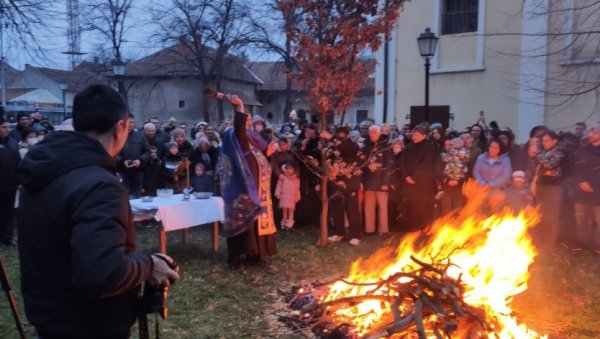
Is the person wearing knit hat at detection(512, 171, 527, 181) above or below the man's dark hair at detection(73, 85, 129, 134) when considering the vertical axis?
below

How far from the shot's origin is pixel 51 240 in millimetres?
2098

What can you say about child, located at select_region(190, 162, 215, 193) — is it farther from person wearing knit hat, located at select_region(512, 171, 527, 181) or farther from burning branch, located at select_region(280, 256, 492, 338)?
person wearing knit hat, located at select_region(512, 171, 527, 181)

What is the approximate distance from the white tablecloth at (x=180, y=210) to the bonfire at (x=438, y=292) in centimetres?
222

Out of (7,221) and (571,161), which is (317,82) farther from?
(7,221)

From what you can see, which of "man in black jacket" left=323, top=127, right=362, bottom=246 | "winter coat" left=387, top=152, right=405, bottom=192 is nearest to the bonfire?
"man in black jacket" left=323, top=127, right=362, bottom=246

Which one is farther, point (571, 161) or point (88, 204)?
point (571, 161)

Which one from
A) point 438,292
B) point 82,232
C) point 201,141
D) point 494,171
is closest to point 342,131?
point 494,171

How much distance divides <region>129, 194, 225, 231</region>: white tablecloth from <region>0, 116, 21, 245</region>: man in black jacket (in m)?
2.28

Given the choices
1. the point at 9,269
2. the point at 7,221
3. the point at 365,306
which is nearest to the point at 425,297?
the point at 365,306

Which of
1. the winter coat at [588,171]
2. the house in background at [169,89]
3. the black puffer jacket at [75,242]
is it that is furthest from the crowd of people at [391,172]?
the house in background at [169,89]

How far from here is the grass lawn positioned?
514cm

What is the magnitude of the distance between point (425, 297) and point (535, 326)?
144 centimetres

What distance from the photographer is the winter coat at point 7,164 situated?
811cm

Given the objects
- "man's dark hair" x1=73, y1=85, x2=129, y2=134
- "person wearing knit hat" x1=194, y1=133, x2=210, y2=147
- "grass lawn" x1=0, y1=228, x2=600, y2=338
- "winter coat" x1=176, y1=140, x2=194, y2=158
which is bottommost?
"grass lawn" x1=0, y1=228, x2=600, y2=338
